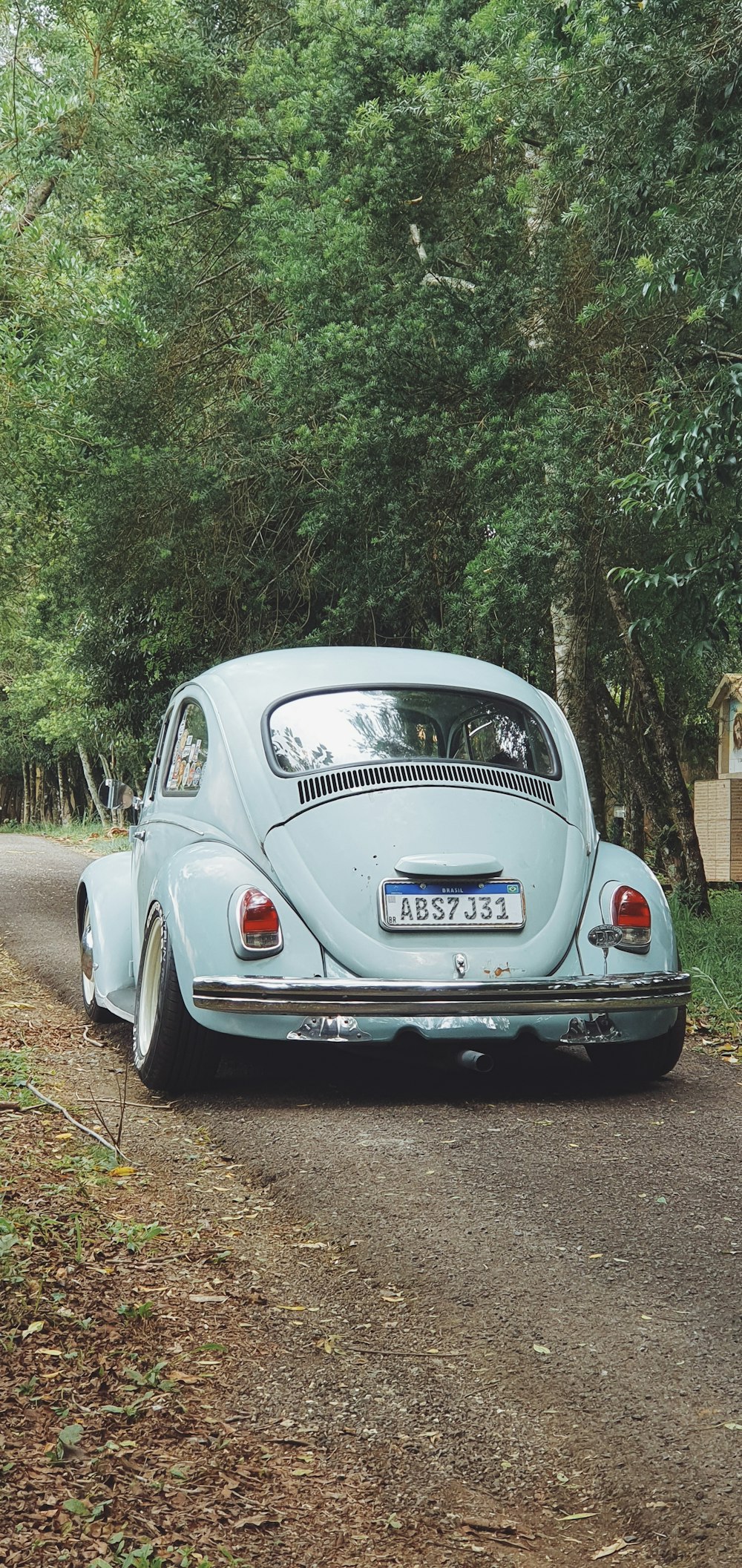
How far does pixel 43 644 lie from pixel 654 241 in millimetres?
24836

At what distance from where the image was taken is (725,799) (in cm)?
1794

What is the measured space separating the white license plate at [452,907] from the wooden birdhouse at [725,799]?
1245cm

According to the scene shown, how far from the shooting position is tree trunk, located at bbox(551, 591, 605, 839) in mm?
12328

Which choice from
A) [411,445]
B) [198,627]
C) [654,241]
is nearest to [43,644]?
[198,627]

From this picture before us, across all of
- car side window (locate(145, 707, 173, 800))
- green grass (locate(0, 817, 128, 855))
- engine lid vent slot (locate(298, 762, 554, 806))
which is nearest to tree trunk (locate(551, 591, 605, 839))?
car side window (locate(145, 707, 173, 800))

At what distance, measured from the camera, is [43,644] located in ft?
107

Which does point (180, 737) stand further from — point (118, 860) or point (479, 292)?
point (479, 292)

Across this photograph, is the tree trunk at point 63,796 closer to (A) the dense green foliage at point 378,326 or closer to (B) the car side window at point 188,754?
(A) the dense green foliage at point 378,326

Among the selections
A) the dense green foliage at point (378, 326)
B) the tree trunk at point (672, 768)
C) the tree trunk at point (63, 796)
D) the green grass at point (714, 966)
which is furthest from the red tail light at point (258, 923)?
the tree trunk at point (63, 796)

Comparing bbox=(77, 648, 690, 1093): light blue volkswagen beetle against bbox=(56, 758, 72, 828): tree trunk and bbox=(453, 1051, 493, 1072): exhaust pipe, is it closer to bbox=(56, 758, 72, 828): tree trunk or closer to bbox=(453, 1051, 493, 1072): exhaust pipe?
bbox=(453, 1051, 493, 1072): exhaust pipe

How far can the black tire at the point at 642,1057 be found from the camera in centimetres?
613

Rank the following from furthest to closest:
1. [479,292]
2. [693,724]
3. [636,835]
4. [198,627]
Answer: [693,724] < [636,835] < [198,627] < [479,292]

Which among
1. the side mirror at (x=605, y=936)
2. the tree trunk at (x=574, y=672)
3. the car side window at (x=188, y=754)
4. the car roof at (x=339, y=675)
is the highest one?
the tree trunk at (x=574, y=672)

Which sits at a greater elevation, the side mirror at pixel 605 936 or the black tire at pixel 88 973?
the side mirror at pixel 605 936
